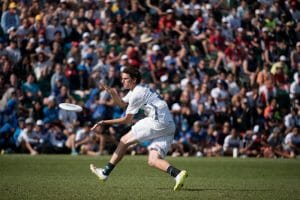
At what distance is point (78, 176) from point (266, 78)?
507 inches

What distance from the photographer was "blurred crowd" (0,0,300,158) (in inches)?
947

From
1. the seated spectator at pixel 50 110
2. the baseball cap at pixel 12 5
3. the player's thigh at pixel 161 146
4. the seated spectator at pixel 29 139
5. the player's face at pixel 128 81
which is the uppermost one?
the baseball cap at pixel 12 5

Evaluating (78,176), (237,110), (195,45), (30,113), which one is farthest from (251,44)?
(78,176)

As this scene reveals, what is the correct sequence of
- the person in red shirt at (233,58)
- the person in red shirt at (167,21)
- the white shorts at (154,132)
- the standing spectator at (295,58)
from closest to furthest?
the white shorts at (154,132) → the person in red shirt at (233,58) → the person in red shirt at (167,21) → the standing spectator at (295,58)

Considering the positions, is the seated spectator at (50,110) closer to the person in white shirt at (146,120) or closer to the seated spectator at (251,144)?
the seated spectator at (251,144)

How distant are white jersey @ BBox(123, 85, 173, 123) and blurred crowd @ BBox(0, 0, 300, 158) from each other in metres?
11.5

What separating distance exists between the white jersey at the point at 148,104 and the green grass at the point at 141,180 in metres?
1.21

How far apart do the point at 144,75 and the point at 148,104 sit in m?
13.7

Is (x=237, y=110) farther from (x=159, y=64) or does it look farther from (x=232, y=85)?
(x=159, y=64)

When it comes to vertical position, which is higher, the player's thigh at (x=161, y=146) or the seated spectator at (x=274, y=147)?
the player's thigh at (x=161, y=146)

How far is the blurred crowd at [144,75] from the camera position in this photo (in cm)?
2406

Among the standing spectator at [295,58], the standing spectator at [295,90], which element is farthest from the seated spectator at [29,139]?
the standing spectator at [295,58]

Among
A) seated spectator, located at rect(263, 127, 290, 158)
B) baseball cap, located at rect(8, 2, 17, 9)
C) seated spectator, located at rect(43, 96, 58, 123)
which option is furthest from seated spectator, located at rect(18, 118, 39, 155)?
seated spectator, located at rect(263, 127, 290, 158)

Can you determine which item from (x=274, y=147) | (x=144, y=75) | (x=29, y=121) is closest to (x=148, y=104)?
(x=29, y=121)
